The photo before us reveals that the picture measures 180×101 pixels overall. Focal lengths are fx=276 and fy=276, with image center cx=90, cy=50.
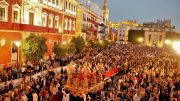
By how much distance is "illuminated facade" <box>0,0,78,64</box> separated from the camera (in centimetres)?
2573

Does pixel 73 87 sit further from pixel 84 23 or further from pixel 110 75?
pixel 84 23

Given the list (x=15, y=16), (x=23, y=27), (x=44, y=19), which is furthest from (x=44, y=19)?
(x=15, y=16)

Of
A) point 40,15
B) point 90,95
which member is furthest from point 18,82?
point 40,15

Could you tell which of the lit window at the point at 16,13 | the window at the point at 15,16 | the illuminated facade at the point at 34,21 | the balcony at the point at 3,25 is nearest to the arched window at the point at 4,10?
the illuminated facade at the point at 34,21

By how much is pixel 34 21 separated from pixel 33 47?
7103 millimetres

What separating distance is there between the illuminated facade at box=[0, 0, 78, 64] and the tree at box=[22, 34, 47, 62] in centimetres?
188

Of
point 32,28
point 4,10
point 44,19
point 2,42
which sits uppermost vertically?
point 4,10

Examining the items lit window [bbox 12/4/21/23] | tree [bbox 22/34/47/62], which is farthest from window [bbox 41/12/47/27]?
tree [bbox 22/34/47/62]

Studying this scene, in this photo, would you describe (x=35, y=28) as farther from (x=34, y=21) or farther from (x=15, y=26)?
(x=15, y=26)

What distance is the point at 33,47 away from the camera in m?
25.6

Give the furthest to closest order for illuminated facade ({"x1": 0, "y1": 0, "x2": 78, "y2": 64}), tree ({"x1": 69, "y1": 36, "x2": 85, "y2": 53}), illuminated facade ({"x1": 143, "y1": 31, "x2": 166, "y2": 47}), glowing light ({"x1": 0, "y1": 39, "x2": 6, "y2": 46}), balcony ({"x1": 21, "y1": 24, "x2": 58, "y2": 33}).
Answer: illuminated facade ({"x1": 143, "y1": 31, "x2": 166, "y2": 47}), tree ({"x1": 69, "y1": 36, "x2": 85, "y2": 53}), balcony ({"x1": 21, "y1": 24, "x2": 58, "y2": 33}), illuminated facade ({"x1": 0, "y1": 0, "x2": 78, "y2": 64}), glowing light ({"x1": 0, "y1": 39, "x2": 6, "y2": 46})

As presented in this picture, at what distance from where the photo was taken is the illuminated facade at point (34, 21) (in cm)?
2573

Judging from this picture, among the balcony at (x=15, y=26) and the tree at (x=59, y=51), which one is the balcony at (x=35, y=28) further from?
the tree at (x=59, y=51)

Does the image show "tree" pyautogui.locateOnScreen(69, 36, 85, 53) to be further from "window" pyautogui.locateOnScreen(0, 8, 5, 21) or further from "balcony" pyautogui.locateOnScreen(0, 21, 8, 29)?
"window" pyautogui.locateOnScreen(0, 8, 5, 21)
